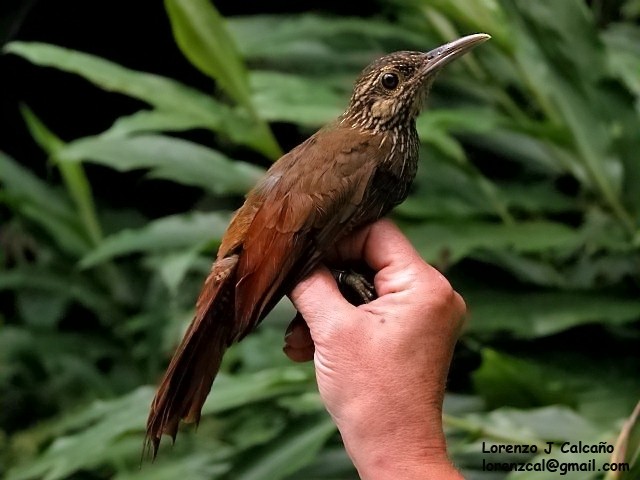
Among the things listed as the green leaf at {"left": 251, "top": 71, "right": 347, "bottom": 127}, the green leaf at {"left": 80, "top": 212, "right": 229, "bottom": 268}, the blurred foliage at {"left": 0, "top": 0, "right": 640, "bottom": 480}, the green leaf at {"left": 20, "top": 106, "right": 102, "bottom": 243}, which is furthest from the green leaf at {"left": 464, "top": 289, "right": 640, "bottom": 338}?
the green leaf at {"left": 20, "top": 106, "right": 102, "bottom": 243}

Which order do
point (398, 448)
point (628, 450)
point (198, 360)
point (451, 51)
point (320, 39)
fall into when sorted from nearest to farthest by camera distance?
point (398, 448)
point (198, 360)
point (451, 51)
point (628, 450)
point (320, 39)

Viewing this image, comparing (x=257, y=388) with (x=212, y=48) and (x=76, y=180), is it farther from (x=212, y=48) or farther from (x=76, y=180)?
(x=76, y=180)

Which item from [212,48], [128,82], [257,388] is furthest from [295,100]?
[257,388]

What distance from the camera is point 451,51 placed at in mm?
1287

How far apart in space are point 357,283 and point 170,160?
1.23m

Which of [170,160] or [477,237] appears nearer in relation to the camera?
[477,237]

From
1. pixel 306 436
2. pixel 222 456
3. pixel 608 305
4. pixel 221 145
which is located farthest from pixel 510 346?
pixel 221 145

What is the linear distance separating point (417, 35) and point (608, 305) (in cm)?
110

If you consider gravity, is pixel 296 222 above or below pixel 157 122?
above

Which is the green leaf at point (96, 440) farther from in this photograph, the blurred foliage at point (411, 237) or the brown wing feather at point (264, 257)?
the brown wing feather at point (264, 257)

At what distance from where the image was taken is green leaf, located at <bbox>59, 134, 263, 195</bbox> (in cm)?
229

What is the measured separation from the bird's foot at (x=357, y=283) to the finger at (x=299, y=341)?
0.25 feet

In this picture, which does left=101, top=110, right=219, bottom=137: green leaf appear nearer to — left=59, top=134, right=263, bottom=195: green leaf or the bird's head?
left=59, top=134, right=263, bottom=195: green leaf

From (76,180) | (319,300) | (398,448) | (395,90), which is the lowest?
(76,180)
